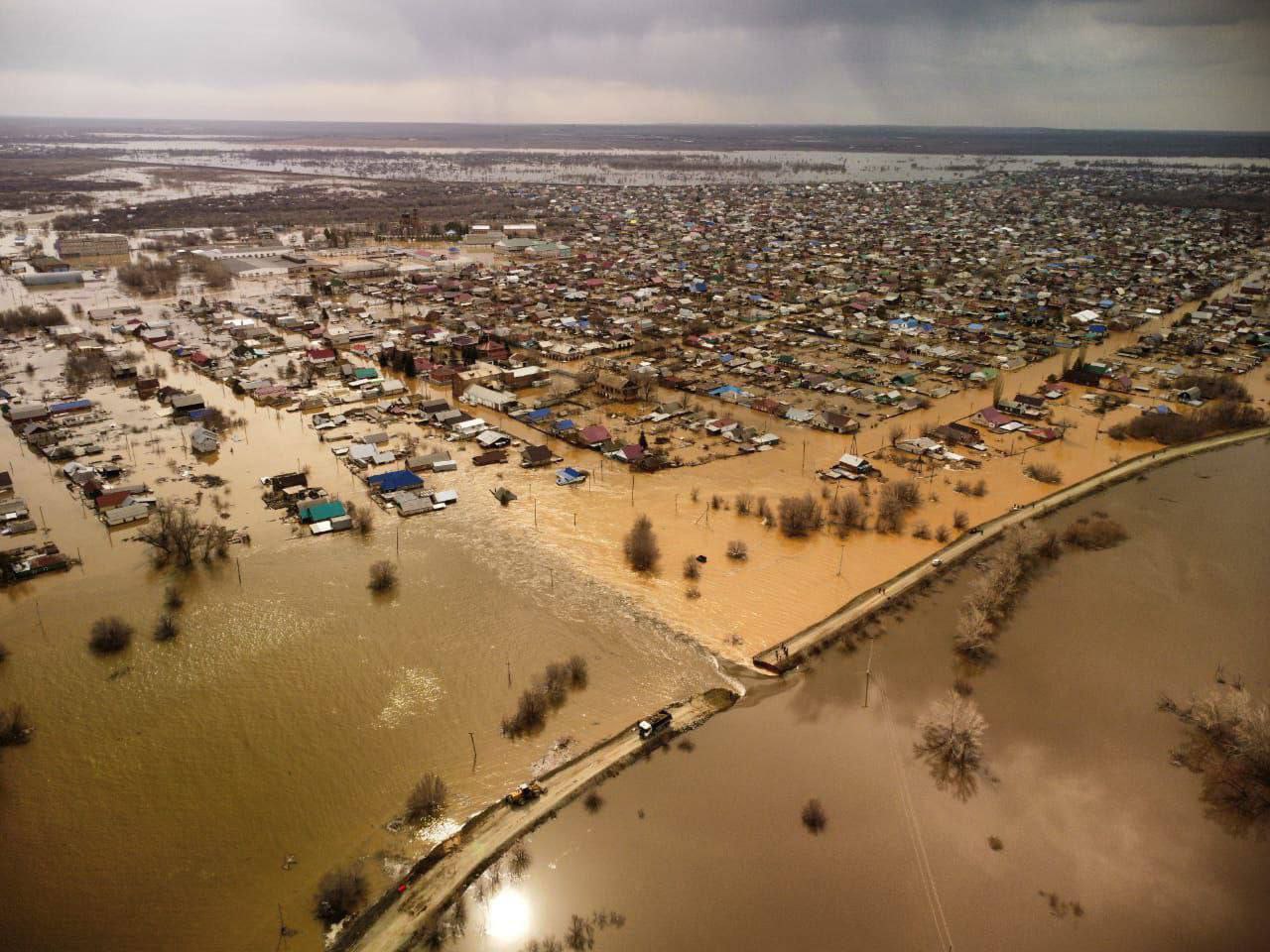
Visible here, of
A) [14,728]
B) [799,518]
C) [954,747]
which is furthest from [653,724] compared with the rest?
[14,728]

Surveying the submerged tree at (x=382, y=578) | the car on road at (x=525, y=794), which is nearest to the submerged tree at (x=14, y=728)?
the submerged tree at (x=382, y=578)

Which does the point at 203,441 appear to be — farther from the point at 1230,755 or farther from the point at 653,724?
the point at 1230,755

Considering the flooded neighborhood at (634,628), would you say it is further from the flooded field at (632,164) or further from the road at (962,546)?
the flooded field at (632,164)

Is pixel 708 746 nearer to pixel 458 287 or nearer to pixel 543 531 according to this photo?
pixel 543 531

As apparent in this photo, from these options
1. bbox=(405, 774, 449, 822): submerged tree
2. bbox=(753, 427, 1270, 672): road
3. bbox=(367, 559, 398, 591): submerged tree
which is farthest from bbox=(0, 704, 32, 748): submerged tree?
bbox=(753, 427, 1270, 672): road

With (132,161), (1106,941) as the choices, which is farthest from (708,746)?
(132,161)

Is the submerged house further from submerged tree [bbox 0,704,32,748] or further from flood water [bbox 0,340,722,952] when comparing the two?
submerged tree [bbox 0,704,32,748]

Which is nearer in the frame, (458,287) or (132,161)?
(458,287)
